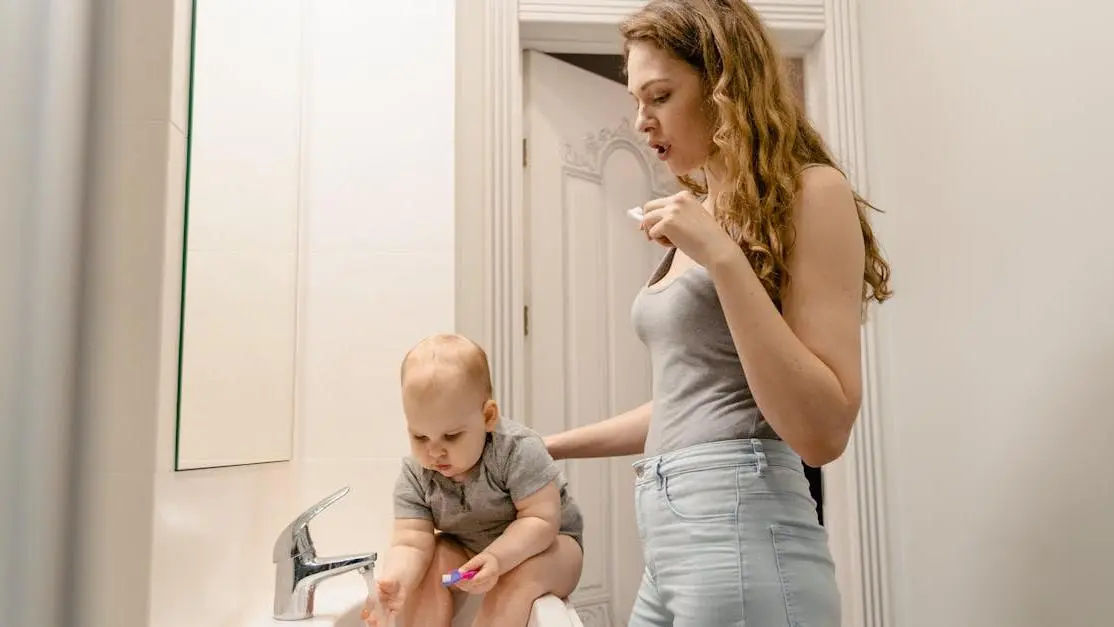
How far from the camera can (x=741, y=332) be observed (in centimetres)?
82

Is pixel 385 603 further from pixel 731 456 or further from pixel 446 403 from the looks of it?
pixel 731 456

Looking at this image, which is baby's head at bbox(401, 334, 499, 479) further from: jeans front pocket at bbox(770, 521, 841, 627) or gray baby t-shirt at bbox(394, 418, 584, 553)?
jeans front pocket at bbox(770, 521, 841, 627)

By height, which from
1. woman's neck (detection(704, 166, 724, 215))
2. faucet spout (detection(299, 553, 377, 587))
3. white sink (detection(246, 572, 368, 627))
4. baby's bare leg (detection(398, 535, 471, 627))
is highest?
woman's neck (detection(704, 166, 724, 215))

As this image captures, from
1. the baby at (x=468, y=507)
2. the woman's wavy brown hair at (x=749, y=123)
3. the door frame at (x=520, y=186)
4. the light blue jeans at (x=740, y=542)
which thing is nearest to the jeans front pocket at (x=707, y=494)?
the light blue jeans at (x=740, y=542)

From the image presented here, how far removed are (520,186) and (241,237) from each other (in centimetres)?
68

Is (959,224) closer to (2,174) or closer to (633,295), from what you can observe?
(633,295)

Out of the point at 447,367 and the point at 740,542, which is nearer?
the point at 740,542


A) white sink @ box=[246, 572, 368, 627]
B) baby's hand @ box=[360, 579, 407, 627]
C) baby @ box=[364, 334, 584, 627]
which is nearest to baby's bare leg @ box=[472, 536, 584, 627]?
baby @ box=[364, 334, 584, 627]

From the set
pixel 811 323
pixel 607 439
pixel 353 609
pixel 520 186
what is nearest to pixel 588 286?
pixel 520 186

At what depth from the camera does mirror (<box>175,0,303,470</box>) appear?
0.98 meters

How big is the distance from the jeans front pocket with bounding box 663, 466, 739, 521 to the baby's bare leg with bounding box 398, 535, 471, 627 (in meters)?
0.41

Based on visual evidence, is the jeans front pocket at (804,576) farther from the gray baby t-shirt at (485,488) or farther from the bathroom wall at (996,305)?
the bathroom wall at (996,305)

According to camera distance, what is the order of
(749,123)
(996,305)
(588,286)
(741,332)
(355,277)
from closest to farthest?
(741,332), (749,123), (996,305), (355,277), (588,286)

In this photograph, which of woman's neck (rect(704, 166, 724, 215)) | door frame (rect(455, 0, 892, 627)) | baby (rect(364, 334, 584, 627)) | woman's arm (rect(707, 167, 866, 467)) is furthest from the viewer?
door frame (rect(455, 0, 892, 627))
